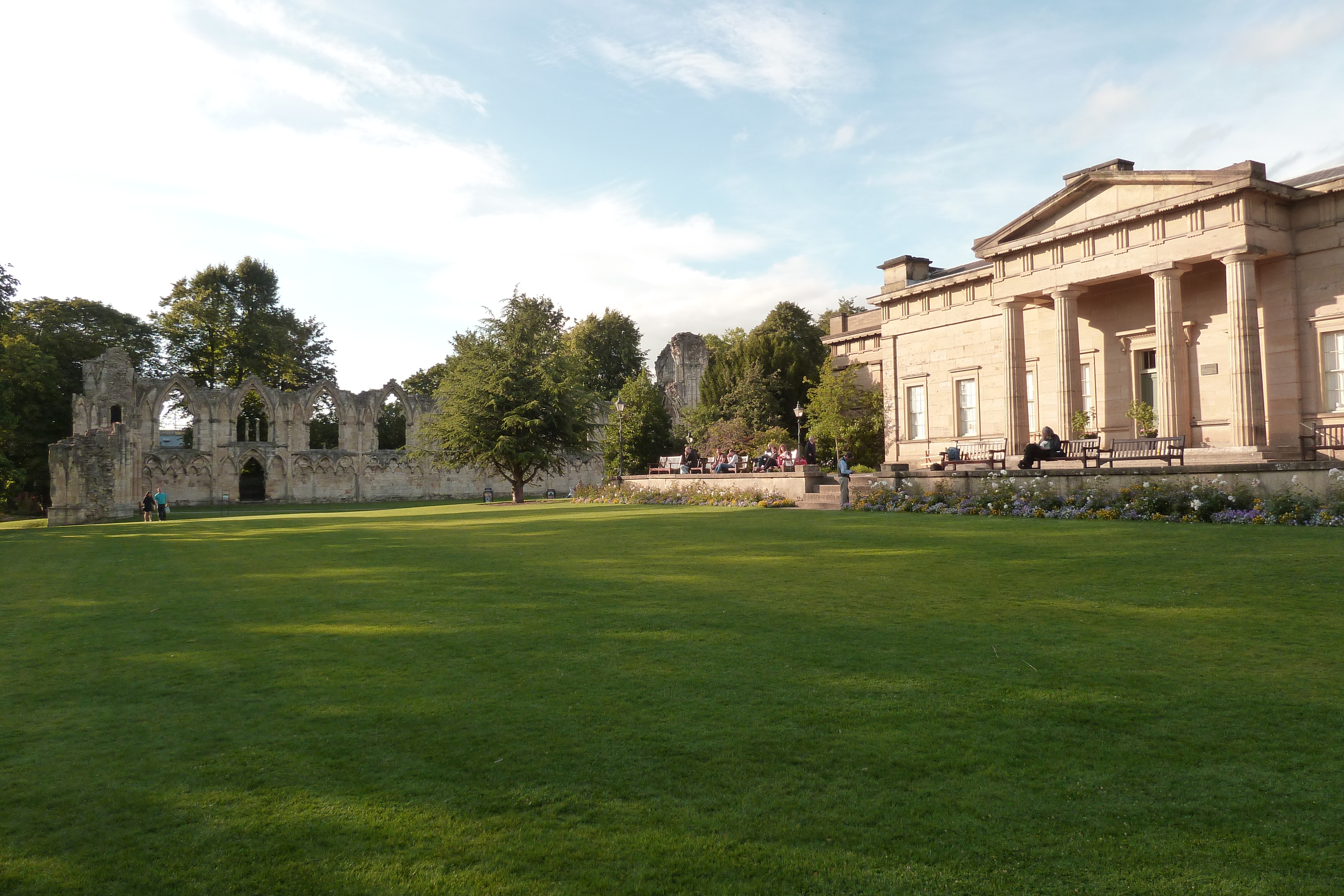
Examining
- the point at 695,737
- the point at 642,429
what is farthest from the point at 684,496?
the point at 642,429

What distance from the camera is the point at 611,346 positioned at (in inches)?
2805

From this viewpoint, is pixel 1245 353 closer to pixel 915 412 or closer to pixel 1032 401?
pixel 1032 401

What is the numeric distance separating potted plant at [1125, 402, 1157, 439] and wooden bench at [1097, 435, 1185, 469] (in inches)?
73.3

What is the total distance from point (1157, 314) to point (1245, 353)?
2.57 metres

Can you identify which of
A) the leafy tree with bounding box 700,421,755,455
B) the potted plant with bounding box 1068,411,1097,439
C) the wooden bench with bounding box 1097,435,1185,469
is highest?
the leafy tree with bounding box 700,421,755,455

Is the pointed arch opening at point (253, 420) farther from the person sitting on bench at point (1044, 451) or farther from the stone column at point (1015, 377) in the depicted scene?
the person sitting on bench at point (1044, 451)

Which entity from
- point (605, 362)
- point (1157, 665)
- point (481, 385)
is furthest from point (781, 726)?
point (605, 362)

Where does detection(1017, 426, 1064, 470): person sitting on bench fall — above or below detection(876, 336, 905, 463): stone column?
below

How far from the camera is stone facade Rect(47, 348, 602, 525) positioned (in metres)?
44.6

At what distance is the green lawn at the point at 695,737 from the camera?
2883mm

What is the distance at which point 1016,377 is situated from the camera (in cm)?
2664

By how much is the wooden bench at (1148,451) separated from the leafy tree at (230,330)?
52.1 metres

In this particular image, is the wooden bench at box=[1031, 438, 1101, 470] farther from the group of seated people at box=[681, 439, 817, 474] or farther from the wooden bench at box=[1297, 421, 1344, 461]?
the group of seated people at box=[681, 439, 817, 474]

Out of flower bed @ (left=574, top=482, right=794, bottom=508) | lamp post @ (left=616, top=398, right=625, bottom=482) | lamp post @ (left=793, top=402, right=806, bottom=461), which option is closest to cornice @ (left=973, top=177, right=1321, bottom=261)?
lamp post @ (left=793, top=402, right=806, bottom=461)
